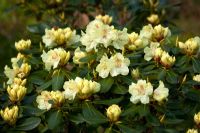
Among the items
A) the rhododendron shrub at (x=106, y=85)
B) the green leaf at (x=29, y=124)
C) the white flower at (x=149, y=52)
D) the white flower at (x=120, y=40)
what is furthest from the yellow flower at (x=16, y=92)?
the white flower at (x=149, y=52)

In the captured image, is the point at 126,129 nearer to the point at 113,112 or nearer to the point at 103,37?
the point at 113,112

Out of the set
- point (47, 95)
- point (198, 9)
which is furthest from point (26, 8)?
point (198, 9)

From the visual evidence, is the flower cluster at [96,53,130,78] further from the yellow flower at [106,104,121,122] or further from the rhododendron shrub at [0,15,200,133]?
the yellow flower at [106,104,121,122]

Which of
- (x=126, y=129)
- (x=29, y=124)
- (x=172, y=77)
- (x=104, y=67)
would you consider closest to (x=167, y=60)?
(x=172, y=77)

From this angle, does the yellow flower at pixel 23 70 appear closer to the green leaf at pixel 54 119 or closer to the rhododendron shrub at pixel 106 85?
the rhododendron shrub at pixel 106 85

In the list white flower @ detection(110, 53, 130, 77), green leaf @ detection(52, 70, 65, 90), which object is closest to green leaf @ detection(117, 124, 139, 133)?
white flower @ detection(110, 53, 130, 77)
